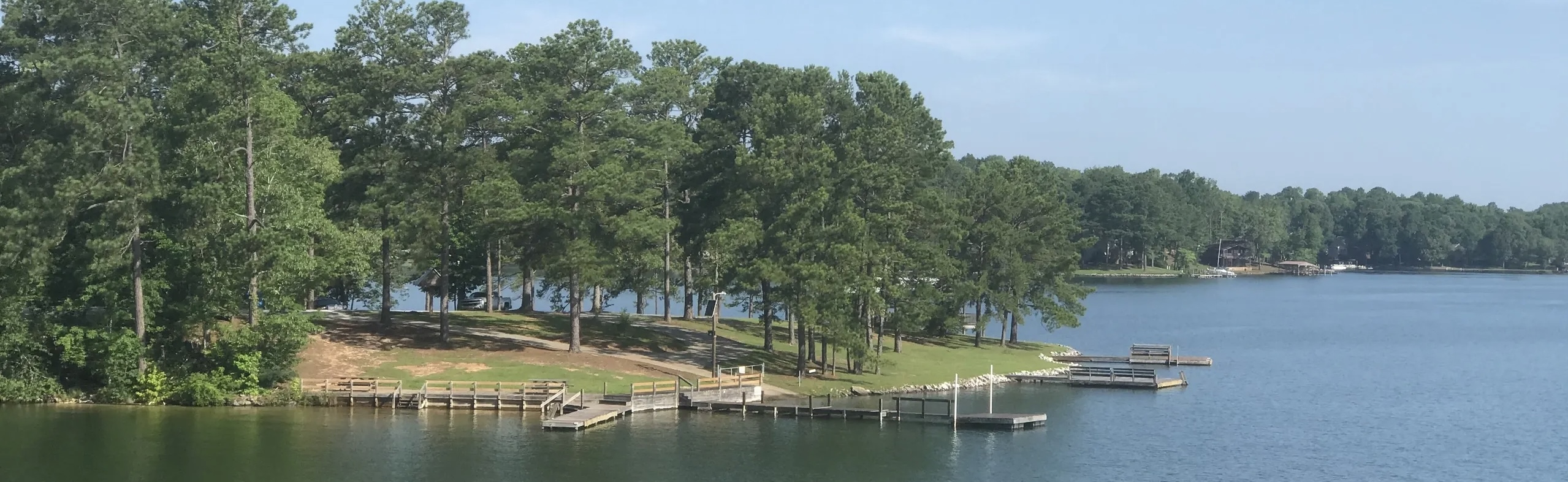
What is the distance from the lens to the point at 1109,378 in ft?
251

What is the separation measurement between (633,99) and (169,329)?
2838 cm

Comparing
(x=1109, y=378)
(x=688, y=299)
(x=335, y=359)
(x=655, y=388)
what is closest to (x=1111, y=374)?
(x=1109, y=378)

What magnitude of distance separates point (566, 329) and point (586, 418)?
21.2 metres

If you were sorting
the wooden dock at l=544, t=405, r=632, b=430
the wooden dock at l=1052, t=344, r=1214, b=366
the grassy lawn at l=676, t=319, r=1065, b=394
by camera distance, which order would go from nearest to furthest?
the wooden dock at l=544, t=405, r=632, b=430
the grassy lawn at l=676, t=319, r=1065, b=394
the wooden dock at l=1052, t=344, r=1214, b=366

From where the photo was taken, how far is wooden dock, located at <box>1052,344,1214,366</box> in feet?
287

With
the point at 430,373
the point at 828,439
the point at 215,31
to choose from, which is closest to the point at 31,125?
the point at 215,31

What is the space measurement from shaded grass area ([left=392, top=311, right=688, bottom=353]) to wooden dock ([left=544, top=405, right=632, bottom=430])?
1269 centimetres

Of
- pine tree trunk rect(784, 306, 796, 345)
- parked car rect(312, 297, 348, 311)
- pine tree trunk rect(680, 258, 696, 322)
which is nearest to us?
pine tree trunk rect(784, 306, 796, 345)

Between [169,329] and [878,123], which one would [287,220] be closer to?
[169,329]

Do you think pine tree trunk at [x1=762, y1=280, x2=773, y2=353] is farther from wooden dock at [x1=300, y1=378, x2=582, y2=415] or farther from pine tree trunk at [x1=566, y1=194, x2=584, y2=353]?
wooden dock at [x1=300, y1=378, x2=582, y2=415]

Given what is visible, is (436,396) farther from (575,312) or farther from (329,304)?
(329,304)

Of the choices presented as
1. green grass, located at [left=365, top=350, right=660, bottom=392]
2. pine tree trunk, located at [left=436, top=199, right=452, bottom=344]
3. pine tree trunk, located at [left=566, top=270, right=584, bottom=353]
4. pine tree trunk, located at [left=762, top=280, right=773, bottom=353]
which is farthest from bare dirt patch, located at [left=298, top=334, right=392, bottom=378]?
pine tree trunk, located at [left=762, top=280, right=773, bottom=353]

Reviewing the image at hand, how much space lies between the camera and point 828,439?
5481cm

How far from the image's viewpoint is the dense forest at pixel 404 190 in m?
57.1
